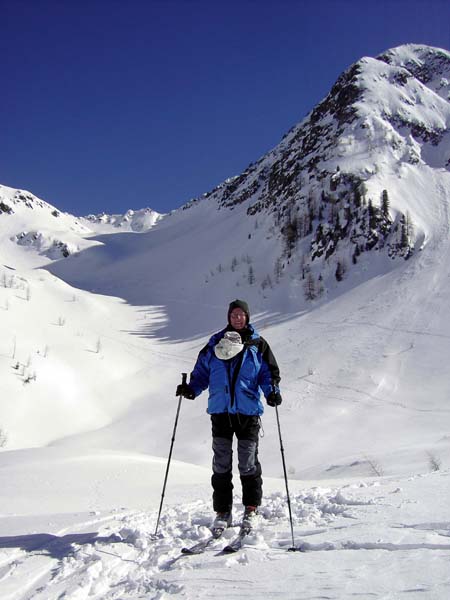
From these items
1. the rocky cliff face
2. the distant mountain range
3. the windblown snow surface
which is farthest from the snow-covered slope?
the windblown snow surface

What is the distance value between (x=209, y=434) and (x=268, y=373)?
8.91m

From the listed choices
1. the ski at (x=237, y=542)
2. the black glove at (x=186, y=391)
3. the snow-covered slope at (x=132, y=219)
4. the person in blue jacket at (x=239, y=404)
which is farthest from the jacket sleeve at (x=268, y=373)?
the snow-covered slope at (x=132, y=219)

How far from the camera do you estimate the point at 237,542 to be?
328cm

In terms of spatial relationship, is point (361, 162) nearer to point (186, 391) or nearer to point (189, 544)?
point (186, 391)

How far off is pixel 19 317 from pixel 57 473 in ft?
45.6

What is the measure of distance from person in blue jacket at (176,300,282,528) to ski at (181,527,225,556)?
0.59 ft

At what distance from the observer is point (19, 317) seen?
60.4 ft

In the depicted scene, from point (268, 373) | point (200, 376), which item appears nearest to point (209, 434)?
point (200, 376)

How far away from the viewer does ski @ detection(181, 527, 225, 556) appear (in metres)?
3.24

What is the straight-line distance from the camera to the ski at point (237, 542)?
3162mm

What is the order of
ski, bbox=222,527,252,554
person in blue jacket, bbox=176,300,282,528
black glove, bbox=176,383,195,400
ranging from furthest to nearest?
1. black glove, bbox=176,383,195,400
2. person in blue jacket, bbox=176,300,282,528
3. ski, bbox=222,527,252,554

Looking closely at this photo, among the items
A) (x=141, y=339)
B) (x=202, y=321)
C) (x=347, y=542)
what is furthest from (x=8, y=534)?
(x=202, y=321)

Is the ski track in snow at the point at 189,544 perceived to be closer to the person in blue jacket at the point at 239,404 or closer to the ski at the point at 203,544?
the ski at the point at 203,544

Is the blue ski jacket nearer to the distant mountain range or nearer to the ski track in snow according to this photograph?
the ski track in snow
